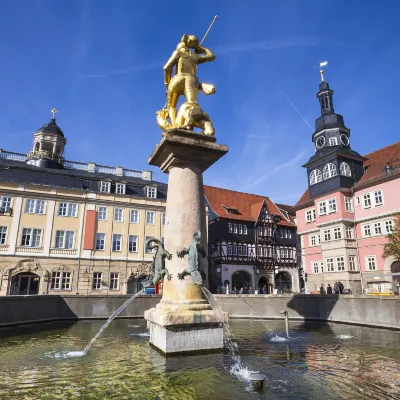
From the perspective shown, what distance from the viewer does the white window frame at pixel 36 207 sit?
31453mm

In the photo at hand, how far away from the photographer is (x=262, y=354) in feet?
22.7

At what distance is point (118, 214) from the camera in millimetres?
35375

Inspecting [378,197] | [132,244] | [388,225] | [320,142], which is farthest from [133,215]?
[388,225]

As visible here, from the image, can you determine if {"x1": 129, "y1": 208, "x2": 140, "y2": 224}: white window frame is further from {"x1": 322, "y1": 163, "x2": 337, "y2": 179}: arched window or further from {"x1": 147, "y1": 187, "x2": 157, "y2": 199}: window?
{"x1": 322, "y1": 163, "x2": 337, "y2": 179}: arched window

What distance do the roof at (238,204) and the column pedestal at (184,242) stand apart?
3716 centimetres

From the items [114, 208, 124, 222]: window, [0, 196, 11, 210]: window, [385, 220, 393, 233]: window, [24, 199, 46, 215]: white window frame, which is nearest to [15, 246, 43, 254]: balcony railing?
[24, 199, 46, 215]: white window frame

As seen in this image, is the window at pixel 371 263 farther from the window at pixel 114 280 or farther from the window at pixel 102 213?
the window at pixel 102 213

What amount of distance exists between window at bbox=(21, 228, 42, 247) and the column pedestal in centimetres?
2760

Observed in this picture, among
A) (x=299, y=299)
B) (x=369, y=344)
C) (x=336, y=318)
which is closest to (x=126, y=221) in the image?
(x=299, y=299)

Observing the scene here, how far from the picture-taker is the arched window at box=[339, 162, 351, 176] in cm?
3617

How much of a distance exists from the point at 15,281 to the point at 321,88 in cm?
4299

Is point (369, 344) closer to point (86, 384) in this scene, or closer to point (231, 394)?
point (231, 394)

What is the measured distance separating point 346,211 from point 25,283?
33204mm

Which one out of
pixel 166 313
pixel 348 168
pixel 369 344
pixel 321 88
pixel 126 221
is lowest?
pixel 369 344
